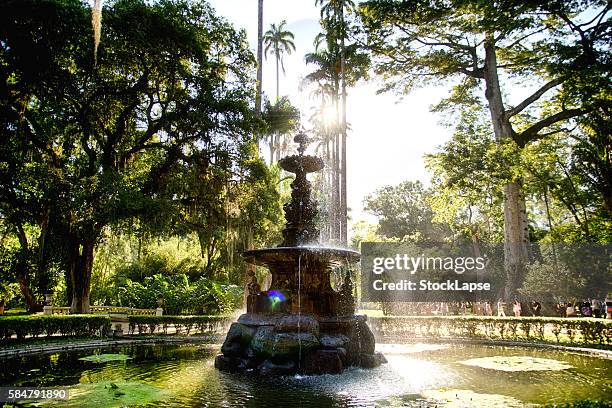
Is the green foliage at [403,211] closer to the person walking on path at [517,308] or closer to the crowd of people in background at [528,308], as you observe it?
the crowd of people in background at [528,308]

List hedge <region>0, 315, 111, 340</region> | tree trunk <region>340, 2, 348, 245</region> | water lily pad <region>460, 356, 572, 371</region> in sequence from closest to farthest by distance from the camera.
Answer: water lily pad <region>460, 356, 572, 371</region>
hedge <region>0, 315, 111, 340</region>
tree trunk <region>340, 2, 348, 245</region>

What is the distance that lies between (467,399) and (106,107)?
1891 centimetres

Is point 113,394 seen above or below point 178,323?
above

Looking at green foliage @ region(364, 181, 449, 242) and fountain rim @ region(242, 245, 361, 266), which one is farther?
green foliage @ region(364, 181, 449, 242)

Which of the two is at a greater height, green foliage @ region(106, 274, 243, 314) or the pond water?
green foliage @ region(106, 274, 243, 314)

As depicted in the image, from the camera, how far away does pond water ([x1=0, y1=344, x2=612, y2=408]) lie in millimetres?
7328

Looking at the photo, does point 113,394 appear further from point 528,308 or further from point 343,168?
point 343,168

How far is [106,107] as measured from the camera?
20.3 m

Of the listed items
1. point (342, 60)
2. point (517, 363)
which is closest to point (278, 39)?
point (342, 60)

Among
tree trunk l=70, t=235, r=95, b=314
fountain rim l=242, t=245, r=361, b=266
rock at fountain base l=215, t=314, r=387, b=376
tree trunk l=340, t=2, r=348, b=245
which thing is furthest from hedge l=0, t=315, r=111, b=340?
tree trunk l=340, t=2, r=348, b=245

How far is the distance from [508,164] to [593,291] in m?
12.6

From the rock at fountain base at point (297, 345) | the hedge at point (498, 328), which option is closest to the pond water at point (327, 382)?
the rock at fountain base at point (297, 345)

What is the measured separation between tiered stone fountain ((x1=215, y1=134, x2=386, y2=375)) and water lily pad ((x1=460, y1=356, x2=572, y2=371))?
2687mm

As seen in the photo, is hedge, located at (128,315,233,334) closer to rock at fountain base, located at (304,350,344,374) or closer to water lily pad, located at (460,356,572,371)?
rock at fountain base, located at (304,350,344,374)
